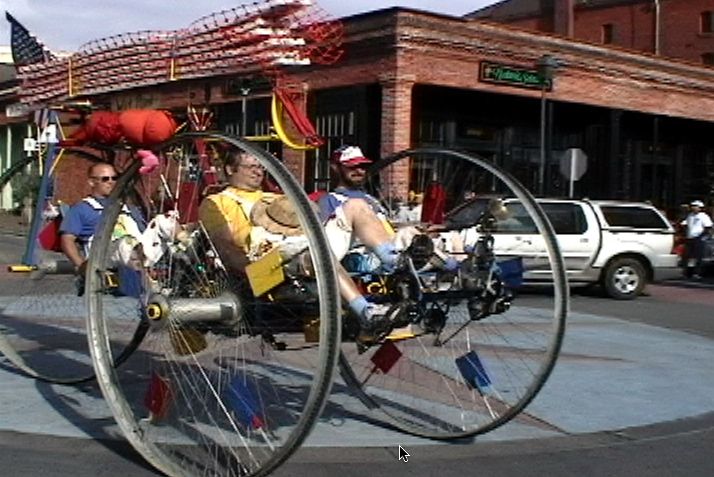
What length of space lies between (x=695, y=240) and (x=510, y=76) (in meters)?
6.58

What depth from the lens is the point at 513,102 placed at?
29.6 metres

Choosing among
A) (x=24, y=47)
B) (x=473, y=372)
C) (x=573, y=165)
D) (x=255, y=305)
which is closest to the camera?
(x=255, y=305)

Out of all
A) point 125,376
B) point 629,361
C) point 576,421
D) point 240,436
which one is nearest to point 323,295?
point 240,436

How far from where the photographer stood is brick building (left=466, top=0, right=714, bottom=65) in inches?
2427

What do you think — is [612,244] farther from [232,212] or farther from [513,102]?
[232,212]

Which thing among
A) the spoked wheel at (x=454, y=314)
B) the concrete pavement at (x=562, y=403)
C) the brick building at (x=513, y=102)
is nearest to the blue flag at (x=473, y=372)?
the spoked wheel at (x=454, y=314)

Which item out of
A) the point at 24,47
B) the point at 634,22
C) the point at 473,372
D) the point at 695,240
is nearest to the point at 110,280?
the point at 473,372

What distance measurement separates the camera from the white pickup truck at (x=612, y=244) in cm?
1886

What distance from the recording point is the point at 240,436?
19.0 feet

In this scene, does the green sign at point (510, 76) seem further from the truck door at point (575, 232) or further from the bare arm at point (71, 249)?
the bare arm at point (71, 249)

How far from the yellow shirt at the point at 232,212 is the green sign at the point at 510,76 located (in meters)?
21.5

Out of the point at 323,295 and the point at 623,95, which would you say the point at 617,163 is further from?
the point at 323,295

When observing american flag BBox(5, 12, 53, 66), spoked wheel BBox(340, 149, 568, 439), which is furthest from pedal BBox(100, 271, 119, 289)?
american flag BBox(5, 12, 53, 66)

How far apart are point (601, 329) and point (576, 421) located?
18.9ft
